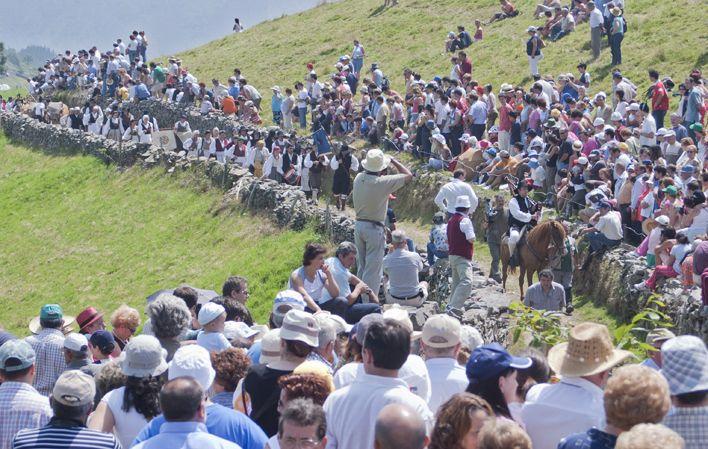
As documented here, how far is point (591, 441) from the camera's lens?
236 inches

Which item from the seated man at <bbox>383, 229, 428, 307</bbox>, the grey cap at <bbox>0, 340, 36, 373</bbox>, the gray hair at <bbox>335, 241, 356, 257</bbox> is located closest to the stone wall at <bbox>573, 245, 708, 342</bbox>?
the seated man at <bbox>383, 229, 428, 307</bbox>

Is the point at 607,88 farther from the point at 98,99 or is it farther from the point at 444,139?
the point at 98,99

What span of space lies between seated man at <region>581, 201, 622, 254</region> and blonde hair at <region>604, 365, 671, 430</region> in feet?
41.8

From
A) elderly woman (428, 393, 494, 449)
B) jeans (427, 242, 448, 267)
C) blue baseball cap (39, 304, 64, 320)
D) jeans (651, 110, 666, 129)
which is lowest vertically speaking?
jeans (427, 242, 448, 267)

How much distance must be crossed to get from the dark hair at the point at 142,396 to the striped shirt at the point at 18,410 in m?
0.72

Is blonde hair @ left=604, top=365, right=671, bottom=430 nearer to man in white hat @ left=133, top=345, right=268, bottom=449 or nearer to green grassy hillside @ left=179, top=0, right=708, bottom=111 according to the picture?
man in white hat @ left=133, top=345, right=268, bottom=449

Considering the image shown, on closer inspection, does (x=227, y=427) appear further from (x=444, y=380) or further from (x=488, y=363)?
(x=488, y=363)

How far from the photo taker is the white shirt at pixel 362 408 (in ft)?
22.4

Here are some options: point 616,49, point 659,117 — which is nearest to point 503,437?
point 659,117

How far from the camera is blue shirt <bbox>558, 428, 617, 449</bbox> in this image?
5980 millimetres

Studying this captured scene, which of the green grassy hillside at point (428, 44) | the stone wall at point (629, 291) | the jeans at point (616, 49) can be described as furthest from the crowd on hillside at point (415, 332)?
the green grassy hillside at point (428, 44)

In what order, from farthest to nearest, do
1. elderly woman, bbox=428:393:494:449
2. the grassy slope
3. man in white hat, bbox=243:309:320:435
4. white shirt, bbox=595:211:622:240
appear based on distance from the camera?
the grassy slope
white shirt, bbox=595:211:622:240
man in white hat, bbox=243:309:320:435
elderly woman, bbox=428:393:494:449

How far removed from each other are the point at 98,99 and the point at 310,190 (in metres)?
20.3

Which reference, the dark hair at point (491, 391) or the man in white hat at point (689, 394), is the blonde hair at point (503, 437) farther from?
the dark hair at point (491, 391)
